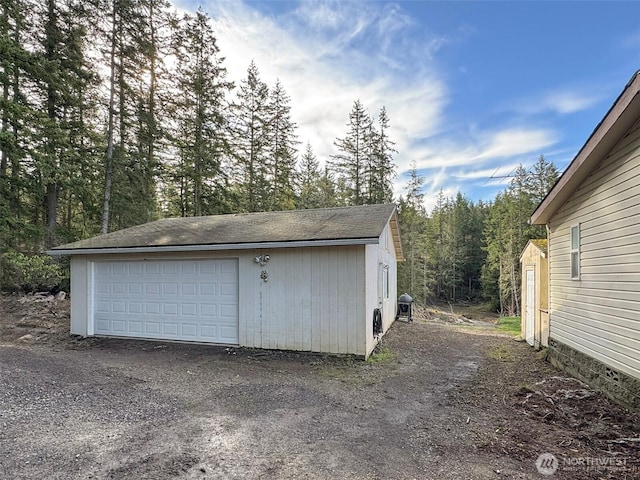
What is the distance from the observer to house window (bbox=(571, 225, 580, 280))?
6.12 m

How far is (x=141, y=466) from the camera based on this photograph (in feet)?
9.64

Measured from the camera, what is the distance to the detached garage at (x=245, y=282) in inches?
270

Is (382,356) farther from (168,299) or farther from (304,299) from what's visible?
(168,299)

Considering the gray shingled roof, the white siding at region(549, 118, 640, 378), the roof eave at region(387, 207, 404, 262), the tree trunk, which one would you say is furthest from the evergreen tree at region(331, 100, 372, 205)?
the white siding at region(549, 118, 640, 378)

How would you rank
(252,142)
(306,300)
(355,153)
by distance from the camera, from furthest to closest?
(355,153)
(252,142)
(306,300)

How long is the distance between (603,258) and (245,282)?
6.39 meters

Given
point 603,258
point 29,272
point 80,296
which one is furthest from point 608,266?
point 29,272

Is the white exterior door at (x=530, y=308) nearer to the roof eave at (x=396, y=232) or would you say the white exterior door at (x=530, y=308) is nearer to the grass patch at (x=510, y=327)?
the grass patch at (x=510, y=327)

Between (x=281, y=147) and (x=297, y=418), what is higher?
(x=281, y=147)

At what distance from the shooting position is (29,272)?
11164 millimetres

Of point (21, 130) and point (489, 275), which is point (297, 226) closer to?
point (21, 130)

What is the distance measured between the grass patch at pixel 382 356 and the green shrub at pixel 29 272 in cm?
1052

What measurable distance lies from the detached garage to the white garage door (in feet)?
0.08

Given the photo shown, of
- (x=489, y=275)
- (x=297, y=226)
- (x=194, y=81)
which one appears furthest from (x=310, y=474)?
(x=489, y=275)
